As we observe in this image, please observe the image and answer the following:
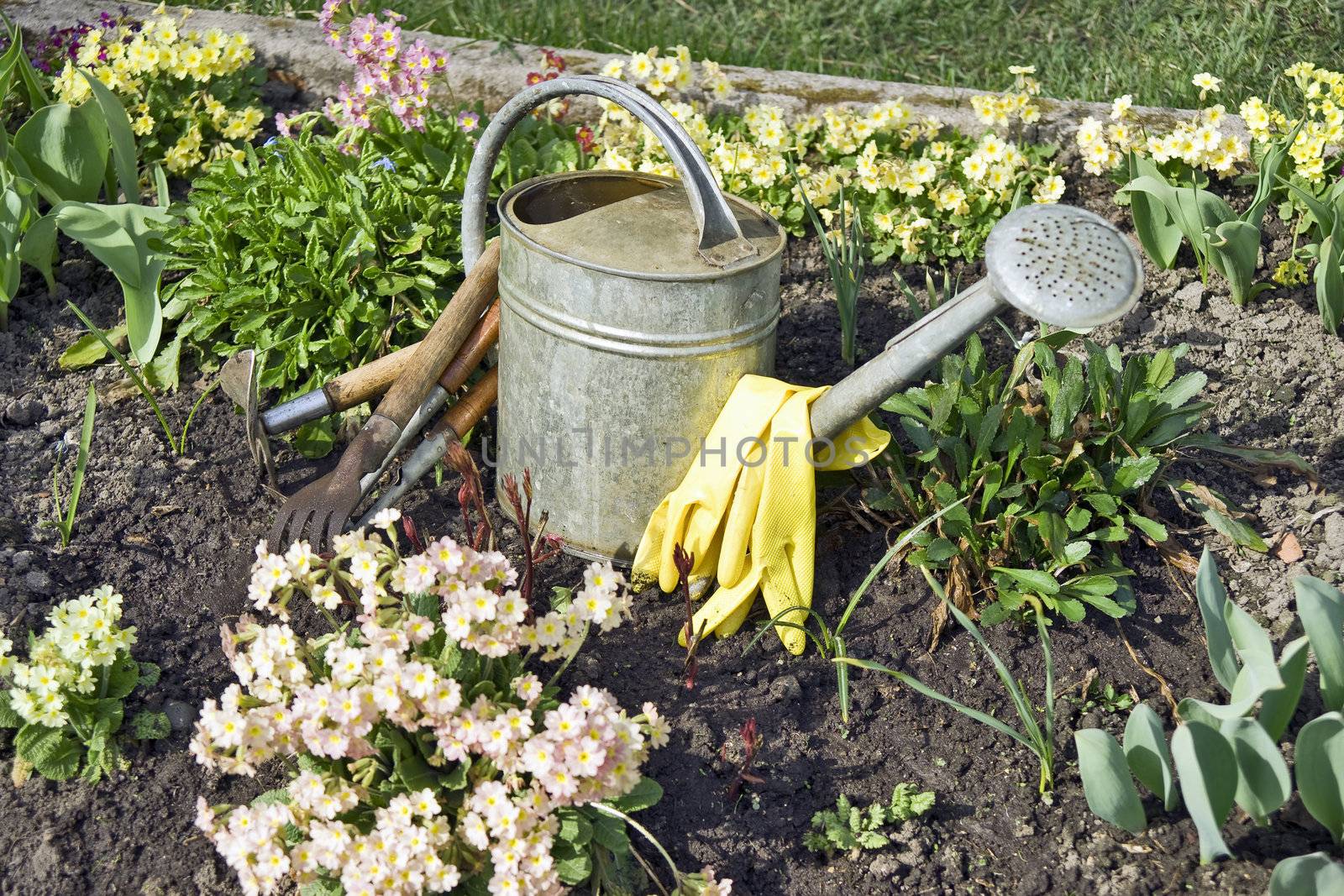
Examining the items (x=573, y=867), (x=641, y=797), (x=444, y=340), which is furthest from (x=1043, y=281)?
(x=444, y=340)

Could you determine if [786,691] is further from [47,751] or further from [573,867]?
Answer: [47,751]

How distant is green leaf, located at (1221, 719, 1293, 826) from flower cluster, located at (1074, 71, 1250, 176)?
66.4 inches

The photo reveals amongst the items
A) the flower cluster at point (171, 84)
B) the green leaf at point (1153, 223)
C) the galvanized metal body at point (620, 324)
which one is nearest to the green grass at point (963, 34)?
the flower cluster at point (171, 84)

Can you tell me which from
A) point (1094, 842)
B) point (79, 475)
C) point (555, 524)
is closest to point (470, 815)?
point (555, 524)

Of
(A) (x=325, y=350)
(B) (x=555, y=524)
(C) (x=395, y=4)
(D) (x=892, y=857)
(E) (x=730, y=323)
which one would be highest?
(C) (x=395, y=4)

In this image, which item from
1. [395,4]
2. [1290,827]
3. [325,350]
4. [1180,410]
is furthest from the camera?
[395,4]

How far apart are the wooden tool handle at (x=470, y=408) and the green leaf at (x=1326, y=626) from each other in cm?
152

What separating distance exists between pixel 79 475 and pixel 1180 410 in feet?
6.83

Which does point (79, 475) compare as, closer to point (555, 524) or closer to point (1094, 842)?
point (555, 524)

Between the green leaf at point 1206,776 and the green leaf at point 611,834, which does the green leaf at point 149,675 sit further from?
the green leaf at point 1206,776

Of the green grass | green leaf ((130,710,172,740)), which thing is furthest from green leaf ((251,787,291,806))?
the green grass

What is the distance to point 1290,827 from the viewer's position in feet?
6.24

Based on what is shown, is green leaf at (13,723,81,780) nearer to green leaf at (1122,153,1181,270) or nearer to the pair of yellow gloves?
the pair of yellow gloves

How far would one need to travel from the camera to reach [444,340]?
2.45 meters
